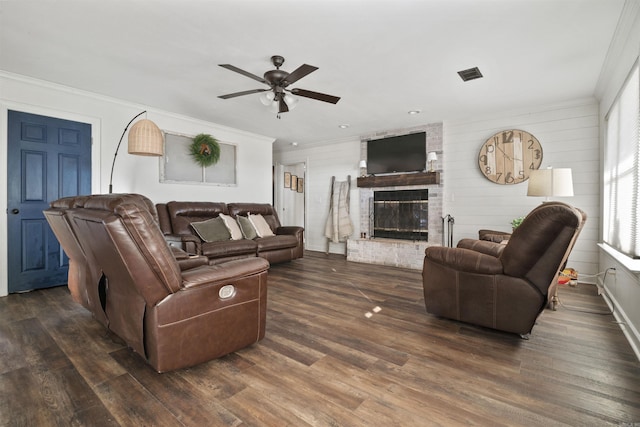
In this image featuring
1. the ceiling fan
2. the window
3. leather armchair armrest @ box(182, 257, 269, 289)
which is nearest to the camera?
leather armchair armrest @ box(182, 257, 269, 289)

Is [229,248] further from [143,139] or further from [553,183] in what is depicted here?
[553,183]

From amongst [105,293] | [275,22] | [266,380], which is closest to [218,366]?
[266,380]

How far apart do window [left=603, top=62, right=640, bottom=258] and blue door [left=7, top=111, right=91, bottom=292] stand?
5.79 metres

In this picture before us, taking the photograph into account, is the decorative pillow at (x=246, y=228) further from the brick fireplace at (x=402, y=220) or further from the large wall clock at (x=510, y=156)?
the large wall clock at (x=510, y=156)

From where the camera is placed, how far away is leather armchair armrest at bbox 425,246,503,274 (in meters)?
2.30

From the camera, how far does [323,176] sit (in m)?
6.79

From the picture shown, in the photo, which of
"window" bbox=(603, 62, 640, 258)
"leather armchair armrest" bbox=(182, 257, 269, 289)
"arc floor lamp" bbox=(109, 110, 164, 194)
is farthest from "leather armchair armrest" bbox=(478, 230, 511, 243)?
"arc floor lamp" bbox=(109, 110, 164, 194)

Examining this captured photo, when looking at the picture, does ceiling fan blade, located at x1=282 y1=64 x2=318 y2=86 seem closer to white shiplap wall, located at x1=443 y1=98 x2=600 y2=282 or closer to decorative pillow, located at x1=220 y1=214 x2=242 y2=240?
decorative pillow, located at x1=220 y1=214 x2=242 y2=240

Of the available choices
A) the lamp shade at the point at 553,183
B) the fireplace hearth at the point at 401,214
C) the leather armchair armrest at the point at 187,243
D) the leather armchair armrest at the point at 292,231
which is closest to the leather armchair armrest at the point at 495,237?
the lamp shade at the point at 553,183

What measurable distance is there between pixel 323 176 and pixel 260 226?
2.20m

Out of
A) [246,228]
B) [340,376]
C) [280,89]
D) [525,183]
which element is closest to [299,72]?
[280,89]

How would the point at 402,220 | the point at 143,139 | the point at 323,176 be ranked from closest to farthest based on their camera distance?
the point at 143,139
the point at 402,220
the point at 323,176

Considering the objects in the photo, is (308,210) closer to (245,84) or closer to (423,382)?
(245,84)

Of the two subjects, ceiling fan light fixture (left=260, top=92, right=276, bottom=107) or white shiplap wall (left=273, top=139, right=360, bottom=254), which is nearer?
ceiling fan light fixture (left=260, top=92, right=276, bottom=107)
